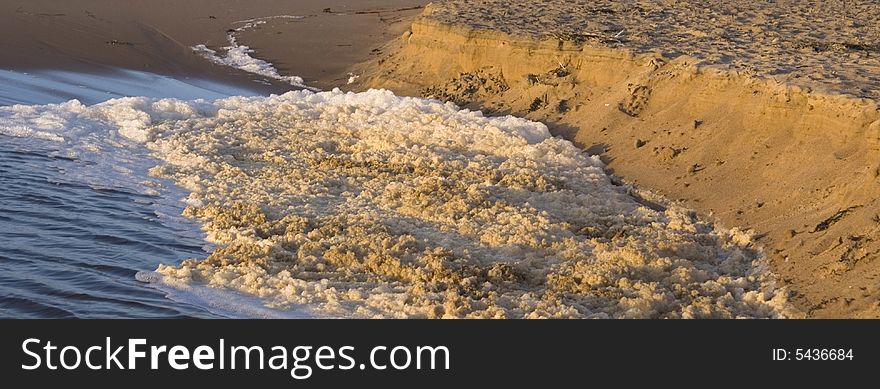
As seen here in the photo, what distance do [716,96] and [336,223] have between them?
3930 millimetres

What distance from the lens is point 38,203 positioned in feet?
28.0

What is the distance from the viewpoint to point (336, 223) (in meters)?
8.06

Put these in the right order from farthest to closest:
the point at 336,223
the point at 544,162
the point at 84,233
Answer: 1. the point at 544,162
2. the point at 336,223
3. the point at 84,233

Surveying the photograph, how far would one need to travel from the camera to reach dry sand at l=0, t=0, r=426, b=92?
16.3m

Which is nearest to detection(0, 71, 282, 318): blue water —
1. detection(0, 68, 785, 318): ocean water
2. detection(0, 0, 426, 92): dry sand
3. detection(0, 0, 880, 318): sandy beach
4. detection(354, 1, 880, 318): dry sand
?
detection(0, 68, 785, 318): ocean water

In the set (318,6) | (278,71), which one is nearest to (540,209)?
(278,71)

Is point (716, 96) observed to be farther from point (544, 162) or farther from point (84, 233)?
point (84, 233)

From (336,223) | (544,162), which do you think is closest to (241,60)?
(544,162)

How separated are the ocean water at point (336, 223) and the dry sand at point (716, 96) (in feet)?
1.34

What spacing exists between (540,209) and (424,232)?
100cm

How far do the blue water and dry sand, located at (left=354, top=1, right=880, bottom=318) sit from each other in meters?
3.58

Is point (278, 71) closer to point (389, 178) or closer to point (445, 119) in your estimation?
point (445, 119)

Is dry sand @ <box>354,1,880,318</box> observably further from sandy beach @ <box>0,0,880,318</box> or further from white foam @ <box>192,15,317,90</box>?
white foam @ <box>192,15,317,90</box>

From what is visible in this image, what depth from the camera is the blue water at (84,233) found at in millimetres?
6379
